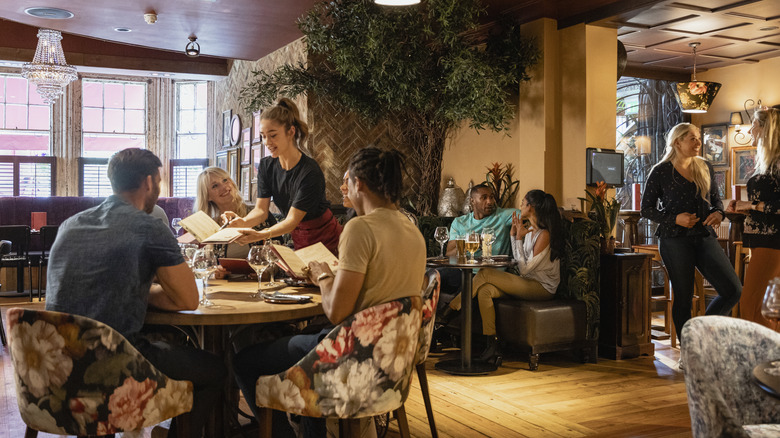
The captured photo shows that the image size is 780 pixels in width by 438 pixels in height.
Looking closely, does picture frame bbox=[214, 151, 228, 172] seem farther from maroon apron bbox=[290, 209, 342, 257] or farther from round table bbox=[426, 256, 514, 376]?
maroon apron bbox=[290, 209, 342, 257]

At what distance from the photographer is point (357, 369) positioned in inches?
90.7

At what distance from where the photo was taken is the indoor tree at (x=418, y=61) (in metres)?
5.68

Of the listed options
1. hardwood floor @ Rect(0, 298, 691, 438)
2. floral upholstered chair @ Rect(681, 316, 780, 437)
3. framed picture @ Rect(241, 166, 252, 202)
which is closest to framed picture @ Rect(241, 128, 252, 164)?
framed picture @ Rect(241, 166, 252, 202)

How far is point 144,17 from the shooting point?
22.7 ft

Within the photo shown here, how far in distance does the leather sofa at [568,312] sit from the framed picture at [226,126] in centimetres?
578

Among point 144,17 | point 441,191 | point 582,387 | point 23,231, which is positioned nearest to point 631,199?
point 441,191

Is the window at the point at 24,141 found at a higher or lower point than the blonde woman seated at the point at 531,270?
higher

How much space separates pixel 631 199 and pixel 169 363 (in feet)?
28.9

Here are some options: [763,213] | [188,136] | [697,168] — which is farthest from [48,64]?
[763,213]

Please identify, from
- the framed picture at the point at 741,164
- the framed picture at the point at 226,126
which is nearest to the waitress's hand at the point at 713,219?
the framed picture at the point at 741,164

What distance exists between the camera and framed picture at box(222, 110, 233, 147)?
32.1 feet

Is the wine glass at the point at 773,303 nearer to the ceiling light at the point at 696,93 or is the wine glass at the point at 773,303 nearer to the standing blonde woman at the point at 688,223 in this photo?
the standing blonde woman at the point at 688,223

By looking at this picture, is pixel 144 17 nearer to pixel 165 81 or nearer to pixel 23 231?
pixel 23 231

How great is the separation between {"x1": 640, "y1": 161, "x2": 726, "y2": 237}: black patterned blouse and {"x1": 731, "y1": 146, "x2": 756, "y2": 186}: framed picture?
4.72 meters
